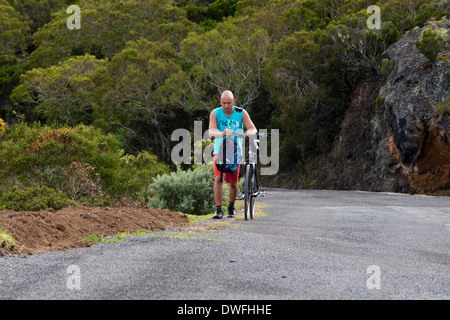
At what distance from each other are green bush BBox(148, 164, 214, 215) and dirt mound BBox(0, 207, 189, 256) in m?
2.74

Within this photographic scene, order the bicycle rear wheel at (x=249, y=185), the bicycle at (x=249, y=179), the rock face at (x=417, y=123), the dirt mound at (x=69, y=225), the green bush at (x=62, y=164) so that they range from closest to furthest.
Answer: the dirt mound at (x=69, y=225) → the bicycle at (x=249, y=179) → the bicycle rear wheel at (x=249, y=185) → the green bush at (x=62, y=164) → the rock face at (x=417, y=123)

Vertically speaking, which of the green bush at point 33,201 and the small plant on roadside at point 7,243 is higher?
the small plant on roadside at point 7,243

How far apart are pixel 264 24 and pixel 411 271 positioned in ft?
118

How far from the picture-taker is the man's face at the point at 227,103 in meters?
8.88

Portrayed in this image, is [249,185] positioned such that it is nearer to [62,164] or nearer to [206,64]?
[62,164]

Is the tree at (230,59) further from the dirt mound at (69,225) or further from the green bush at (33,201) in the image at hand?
the dirt mound at (69,225)

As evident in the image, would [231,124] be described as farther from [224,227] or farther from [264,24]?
[264,24]

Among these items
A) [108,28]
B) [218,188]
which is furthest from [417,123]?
[108,28]

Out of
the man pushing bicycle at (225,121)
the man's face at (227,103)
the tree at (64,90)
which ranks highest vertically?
the tree at (64,90)

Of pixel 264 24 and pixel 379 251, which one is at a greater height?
pixel 264 24

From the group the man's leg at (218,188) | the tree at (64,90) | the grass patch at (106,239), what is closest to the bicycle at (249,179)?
the man's leg at (218,188)

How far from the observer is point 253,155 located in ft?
31.8

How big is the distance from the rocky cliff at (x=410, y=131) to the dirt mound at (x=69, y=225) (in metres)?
14.1

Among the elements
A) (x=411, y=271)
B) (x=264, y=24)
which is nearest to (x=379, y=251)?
(x=411, y=271)
